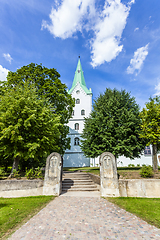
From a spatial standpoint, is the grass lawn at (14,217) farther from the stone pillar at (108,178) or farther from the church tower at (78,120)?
the church tower at (78,120)

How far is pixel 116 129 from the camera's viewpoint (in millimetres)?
13086

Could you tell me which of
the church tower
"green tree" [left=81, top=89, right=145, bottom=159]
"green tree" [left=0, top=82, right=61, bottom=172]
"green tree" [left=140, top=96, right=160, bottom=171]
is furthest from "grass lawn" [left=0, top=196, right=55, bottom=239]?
the church tower

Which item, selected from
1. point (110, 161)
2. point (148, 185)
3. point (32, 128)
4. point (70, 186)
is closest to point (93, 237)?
point (110, 161)

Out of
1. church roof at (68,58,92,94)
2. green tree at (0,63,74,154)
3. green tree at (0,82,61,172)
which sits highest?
church roof at (68,58,92,94)

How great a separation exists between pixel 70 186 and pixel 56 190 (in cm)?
212

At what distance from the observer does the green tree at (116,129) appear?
12.7 m

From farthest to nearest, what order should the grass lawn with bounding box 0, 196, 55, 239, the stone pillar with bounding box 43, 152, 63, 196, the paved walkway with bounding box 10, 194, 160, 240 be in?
the stone pillar with bounding box 43, 152, 63, 196 → the grass lawn with bounding box 0, 196, 55, 239 → the paved walkway with bounding box 10, 194, 160, 240

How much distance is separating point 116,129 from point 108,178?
6383mm

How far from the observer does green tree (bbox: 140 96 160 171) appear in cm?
1130

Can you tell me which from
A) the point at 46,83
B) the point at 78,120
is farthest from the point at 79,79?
the point at 46,83

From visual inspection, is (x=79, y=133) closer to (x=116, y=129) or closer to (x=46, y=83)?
(x=46, y=83)

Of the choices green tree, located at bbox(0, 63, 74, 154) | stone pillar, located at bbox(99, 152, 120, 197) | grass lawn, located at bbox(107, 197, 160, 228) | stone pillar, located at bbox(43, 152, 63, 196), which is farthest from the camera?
green tree, located at bbox(0, 63, 74, 154)

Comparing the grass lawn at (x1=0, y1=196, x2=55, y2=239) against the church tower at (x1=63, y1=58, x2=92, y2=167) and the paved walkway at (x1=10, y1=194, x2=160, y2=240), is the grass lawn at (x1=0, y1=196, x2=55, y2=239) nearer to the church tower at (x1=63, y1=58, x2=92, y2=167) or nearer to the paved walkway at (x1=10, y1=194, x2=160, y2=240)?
the paved walkway at (x1=10, y1=194, x2=160, y2=240)

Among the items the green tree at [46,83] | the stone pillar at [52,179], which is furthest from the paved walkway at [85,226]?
the green tree at [46,83]
